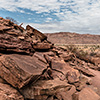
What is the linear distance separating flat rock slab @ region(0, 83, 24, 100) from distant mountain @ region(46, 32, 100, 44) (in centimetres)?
7731

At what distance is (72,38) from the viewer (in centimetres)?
8581

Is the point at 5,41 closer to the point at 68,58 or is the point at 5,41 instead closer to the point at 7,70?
the point at 7,70

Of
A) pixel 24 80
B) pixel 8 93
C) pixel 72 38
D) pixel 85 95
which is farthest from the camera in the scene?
pixel 72 38

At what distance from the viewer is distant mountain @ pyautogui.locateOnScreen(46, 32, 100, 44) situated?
82.1 meters

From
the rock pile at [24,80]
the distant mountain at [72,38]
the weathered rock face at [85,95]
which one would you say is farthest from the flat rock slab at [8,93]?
the distant mountain at [72,38]

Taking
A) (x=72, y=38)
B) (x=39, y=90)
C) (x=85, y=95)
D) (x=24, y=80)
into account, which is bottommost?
(x=85, y=95)

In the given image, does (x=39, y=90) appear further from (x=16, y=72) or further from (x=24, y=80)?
(x=16, y=72)

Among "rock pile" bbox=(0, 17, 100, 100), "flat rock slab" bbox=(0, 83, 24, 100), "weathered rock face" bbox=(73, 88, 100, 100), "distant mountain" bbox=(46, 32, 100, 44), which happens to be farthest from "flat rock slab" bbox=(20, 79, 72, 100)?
"distant mountain" bbox=(46, 32, 100, 44)

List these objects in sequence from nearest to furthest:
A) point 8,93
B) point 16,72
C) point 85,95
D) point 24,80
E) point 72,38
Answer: point 8,93, point 24,80, point 16,72, point 85,95, point 72,38

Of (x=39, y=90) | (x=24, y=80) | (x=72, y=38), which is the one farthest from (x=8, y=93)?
(x=72, y=38)

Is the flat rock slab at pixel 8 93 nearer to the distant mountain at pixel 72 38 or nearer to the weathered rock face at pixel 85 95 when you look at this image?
the weathered rock face at pixel 85 95

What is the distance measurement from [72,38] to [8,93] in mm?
84966

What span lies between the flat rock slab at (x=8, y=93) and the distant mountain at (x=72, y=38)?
77.3 meters

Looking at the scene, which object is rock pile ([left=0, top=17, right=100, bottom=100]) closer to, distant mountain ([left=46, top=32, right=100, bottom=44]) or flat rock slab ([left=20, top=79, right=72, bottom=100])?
flat rock slab ([left=20, top=79, right=72, bottom=100])
